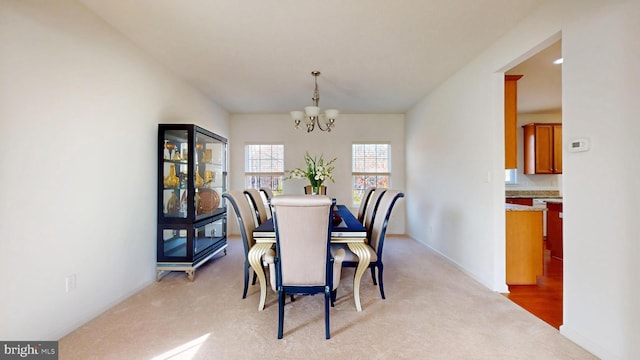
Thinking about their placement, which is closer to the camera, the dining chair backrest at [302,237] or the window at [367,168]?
the dining chair backrest at [302,237]

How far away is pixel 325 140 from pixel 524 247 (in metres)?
3.90

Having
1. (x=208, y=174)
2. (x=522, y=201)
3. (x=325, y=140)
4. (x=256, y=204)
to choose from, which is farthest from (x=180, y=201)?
(x=522, y=201)

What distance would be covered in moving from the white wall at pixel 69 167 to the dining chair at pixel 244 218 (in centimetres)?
115

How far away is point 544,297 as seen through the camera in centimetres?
271

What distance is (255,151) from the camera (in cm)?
584

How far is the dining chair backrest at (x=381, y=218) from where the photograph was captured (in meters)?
2.55

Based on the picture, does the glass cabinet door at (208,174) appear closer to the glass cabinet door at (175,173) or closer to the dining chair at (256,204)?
the glass cabinet door at (175,173)

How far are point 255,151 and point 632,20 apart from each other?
5425 mm

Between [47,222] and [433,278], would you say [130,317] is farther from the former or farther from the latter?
[433,278]

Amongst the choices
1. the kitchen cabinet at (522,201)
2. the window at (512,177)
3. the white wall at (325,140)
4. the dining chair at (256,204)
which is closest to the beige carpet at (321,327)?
the dining chair at (256,204)

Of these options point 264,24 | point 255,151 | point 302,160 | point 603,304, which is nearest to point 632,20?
point 603,304

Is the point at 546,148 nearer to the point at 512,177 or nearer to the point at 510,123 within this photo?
the point at 512,177

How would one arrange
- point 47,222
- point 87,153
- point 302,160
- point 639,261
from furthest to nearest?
point 302,160 → point 87,153 → point 47,222 → point 639,261

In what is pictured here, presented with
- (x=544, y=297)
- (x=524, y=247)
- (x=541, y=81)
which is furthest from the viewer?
(x=541, y=81)
